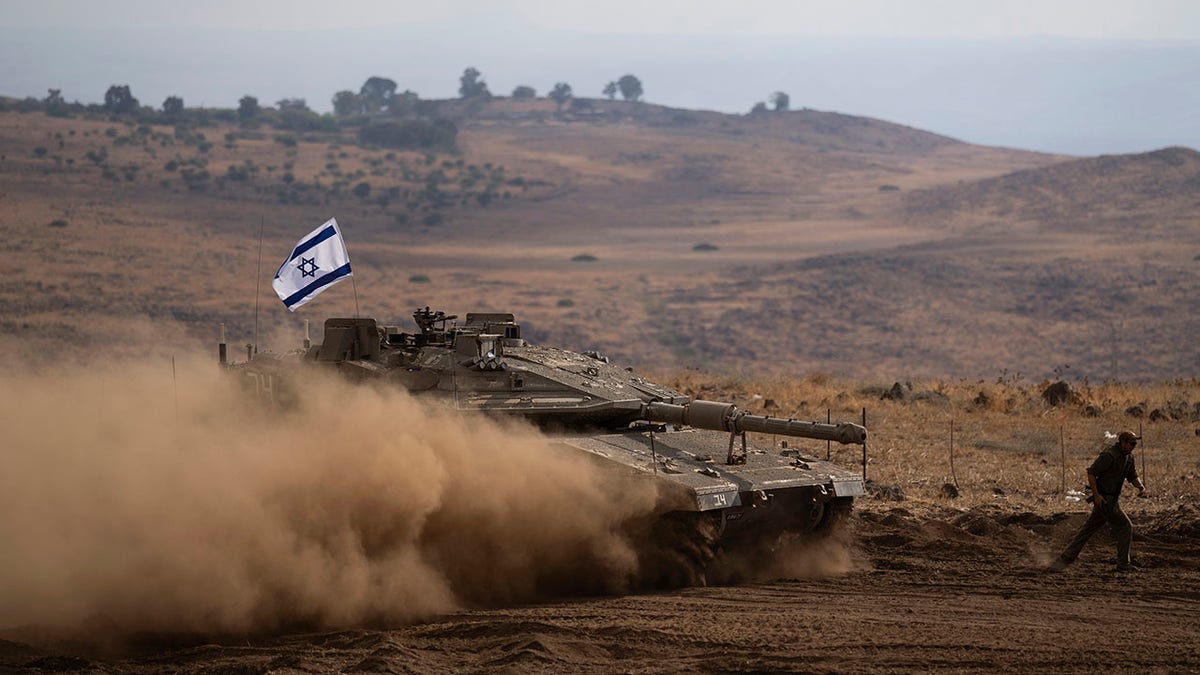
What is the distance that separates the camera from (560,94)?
140 metres

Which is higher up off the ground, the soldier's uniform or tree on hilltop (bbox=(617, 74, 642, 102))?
tree on hilltop (bbox=(617, 74, 642, 102))

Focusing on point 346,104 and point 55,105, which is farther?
point 346,104

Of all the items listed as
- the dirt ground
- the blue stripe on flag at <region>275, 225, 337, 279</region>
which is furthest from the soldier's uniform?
the blue stripe on flag at <region>275, 225, 337, 279</region>

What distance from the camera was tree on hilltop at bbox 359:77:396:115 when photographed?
127125 mm

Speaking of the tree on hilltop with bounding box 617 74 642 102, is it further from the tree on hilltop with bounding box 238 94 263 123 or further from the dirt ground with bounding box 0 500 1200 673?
the dirt ground with bounding box 0 500 1200 673

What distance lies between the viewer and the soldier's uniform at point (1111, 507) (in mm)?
13023

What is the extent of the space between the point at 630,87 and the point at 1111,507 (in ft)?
450

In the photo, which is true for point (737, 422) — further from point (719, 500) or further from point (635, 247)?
point (635, 247)

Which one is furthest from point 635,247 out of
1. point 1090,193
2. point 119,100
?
point 119,100

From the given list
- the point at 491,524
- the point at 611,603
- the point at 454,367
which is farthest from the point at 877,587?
the point at 454,367

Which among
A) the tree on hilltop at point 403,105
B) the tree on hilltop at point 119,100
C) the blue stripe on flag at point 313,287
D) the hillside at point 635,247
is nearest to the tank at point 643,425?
the blue stripe on flag at point 313,287

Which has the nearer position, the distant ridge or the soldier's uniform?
the soldier's uniform

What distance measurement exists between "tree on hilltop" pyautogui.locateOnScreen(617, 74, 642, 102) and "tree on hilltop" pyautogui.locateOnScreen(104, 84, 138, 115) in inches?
2284

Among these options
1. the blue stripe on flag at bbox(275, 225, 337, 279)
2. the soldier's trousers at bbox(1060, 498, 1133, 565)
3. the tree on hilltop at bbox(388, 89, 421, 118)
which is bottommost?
the soldier's trousers at bbox(1060, 498, 1133, 565)
